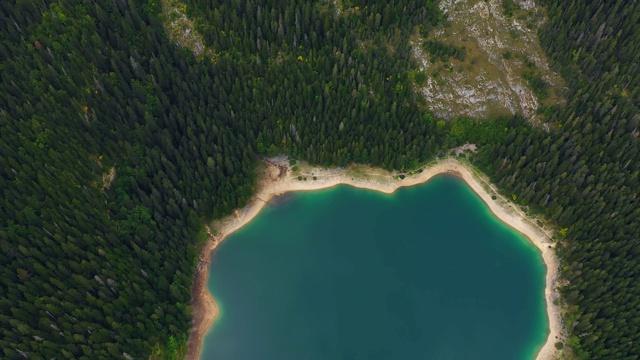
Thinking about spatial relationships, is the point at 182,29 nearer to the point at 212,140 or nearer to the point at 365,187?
the point at 212,140

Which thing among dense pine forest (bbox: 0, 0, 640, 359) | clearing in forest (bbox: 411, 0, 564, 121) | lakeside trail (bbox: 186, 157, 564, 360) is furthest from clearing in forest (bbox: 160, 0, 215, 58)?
clearing in forest (bbox: 411, 0, 564, 121)

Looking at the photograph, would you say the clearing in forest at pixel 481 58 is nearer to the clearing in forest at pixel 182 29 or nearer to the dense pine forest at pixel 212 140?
the dense pine forest at pixel 212 140

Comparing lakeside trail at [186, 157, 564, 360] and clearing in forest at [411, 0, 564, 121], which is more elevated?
clearing in forest at [411, 0, 564, 121]

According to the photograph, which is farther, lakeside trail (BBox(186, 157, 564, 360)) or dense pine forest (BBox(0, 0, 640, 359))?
lakeside trail (BBox(186, 157, 564, 360))

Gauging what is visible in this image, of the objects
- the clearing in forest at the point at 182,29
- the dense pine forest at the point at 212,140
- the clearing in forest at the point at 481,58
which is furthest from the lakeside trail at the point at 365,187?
the clearing in forest at the point at 182,29

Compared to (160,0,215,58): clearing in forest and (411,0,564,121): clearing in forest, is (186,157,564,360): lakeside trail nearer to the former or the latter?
(411,0,564,121): clearing in forest

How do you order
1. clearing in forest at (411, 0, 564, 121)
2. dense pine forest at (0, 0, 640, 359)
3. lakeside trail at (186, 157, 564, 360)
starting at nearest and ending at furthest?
dense pine forest at (0, 0, 640, 359) → lakeside trail at (186, 157, 564, 360) → clearing in forest at (411, 0, 564, 121)
